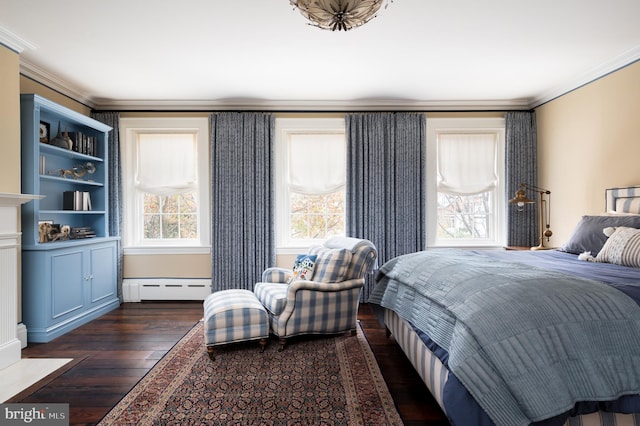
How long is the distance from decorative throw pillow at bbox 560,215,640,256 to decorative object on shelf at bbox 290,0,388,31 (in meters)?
2.60

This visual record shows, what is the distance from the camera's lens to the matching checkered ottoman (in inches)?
116

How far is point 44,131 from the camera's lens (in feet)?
12.4

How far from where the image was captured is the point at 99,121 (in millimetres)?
4844

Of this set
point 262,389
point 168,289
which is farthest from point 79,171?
point 262,389

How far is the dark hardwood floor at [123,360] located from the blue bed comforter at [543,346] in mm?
765

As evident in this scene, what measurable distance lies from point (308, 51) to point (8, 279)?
321 cm

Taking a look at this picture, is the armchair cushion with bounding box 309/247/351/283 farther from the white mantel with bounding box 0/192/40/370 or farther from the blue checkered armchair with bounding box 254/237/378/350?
the white mantel with bounding box 0/192/40/370

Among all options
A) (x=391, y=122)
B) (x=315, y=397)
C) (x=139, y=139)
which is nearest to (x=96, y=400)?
(x=315, y=397)

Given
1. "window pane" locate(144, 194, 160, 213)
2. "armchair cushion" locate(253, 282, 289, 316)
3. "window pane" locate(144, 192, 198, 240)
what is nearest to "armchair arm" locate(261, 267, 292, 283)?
"armchair cushion" locate(253, 282, 289, 316)

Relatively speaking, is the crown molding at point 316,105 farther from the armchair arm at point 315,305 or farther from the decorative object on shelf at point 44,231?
the armchair arm at point 315,305

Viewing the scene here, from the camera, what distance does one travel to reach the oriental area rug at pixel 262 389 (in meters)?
2.10

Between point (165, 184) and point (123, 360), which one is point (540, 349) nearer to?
point (123, 360)

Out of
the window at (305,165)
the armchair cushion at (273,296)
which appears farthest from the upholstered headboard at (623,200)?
the armchair cushion at (273,296)

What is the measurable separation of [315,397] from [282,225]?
9.36 ft
